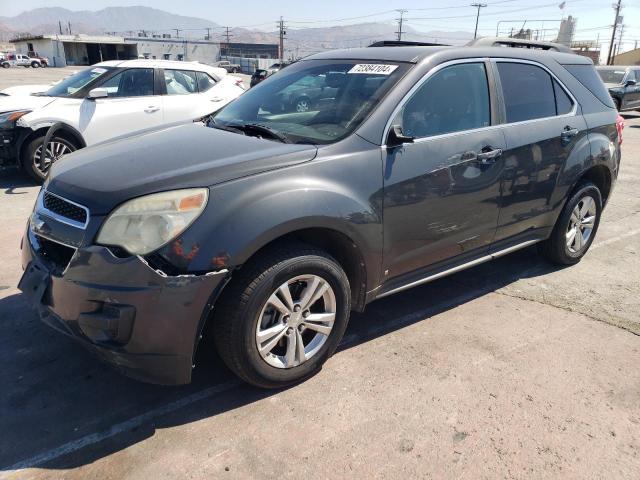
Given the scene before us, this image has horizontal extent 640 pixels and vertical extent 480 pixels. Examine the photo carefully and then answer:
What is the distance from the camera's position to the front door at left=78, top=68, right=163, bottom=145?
7.25 m

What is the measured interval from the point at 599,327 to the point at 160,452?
3.03 meters

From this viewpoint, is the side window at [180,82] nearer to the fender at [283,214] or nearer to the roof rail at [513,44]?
the roof rail at [513,44]

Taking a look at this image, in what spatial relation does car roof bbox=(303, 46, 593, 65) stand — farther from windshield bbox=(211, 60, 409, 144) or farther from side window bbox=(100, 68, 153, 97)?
side window bbox=(100, 68, 153, 97)

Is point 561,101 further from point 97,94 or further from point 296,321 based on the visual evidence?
point 97,94

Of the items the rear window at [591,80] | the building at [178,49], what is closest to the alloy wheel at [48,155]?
the rear window at [591,80]

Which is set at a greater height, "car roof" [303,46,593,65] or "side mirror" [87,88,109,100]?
"car roof" [303,46,593,65]

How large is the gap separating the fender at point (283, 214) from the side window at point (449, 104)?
18.1 inches

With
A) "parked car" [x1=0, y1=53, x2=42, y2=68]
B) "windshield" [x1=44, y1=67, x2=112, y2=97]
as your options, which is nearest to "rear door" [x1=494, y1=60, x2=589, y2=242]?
"windshield" [x1=44, y1=67, x2=112, y2=97]

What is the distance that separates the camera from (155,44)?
83625 mm

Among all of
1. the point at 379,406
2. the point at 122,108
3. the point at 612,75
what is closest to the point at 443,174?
the point at 379,406

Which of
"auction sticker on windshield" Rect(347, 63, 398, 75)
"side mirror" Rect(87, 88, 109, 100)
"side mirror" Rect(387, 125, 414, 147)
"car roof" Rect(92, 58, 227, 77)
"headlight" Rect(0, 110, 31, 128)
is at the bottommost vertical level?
"headlight" Rect(0, 110, 31, 128)

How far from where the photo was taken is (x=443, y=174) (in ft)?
10.8

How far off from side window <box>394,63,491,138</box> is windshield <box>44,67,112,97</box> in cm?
585

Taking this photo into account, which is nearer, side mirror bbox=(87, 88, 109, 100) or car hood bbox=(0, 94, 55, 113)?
side mirror bbox=(87, 88, 109, 100)
